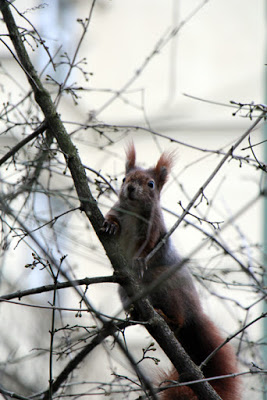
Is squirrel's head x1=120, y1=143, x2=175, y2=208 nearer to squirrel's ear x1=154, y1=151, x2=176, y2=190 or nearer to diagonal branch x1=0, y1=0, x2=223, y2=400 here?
squirrel's ear x1=154, y1=151, x2=176, y2=190

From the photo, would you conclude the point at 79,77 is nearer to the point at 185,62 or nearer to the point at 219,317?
the point at 185,62

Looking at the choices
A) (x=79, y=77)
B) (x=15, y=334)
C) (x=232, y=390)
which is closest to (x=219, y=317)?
(x=232, y=390)

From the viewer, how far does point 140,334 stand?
19.0 feet

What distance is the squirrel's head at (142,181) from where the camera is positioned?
303 cm

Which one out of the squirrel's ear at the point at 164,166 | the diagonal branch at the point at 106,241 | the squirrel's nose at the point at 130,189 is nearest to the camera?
the diagonal branch at the point at 106,241

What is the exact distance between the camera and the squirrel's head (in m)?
3.03

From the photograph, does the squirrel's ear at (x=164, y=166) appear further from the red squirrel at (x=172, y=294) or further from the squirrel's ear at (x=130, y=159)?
the squirrel's ear at (x=130, y=159)

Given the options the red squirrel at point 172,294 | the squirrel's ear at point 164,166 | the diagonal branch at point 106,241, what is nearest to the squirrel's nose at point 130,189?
the red squirrel at point 172,294

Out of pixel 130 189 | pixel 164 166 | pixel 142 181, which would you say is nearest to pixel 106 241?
pixel 130 189

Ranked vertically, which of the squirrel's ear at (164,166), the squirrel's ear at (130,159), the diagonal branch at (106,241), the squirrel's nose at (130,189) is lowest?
the diagonal branch at (106,241)

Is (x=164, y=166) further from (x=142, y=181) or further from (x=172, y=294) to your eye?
(x=172, y=294)

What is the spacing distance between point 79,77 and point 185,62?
132 cm

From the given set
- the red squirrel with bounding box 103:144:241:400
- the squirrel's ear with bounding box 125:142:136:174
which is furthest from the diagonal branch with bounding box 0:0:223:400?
the squirrel's ear with bounding box 125:142:136:174

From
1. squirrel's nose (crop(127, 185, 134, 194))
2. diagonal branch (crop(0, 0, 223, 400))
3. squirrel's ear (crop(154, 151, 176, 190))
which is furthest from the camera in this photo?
squirrel's ear (crop(154, 151, 176, 190))
